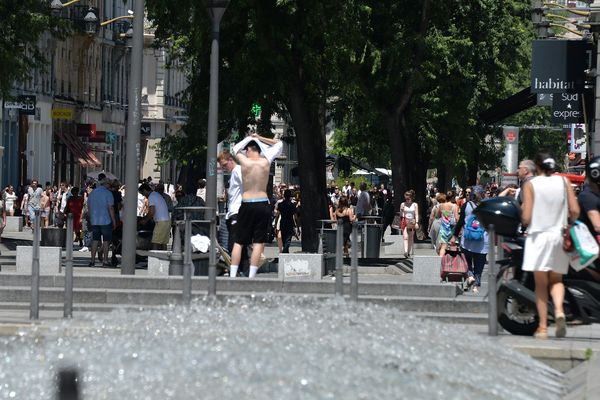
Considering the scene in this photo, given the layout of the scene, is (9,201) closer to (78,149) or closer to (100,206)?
(78,149)

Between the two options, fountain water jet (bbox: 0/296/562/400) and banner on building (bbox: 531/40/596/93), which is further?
banner on building (bbox: 531/40/596/93)

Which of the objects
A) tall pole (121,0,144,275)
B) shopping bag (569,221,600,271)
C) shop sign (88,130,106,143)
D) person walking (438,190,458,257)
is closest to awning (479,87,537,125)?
person walking (438,190,458,257)

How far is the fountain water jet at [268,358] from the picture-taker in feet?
33.1

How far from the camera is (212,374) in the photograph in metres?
10.3

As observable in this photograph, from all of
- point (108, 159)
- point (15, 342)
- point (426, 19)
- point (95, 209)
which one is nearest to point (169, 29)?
point (95, 209)

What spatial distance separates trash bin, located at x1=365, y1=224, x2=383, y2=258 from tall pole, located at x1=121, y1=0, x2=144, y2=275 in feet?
39.9

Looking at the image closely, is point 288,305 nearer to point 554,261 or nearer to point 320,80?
point 554,261

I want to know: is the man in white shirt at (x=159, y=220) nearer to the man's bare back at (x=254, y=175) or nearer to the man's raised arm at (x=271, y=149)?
the man's raised arm at (x=271, y=149)

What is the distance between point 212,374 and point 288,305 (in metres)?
5.91

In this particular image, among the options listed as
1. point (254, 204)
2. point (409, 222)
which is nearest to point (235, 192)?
point (254, 204)

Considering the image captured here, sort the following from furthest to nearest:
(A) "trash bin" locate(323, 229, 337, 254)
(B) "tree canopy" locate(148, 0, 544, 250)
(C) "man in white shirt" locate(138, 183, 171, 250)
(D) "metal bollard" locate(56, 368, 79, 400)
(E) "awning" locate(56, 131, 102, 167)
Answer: (E) "awning" locate(56, 131, 102, 167)
(B) "tree canopy" locate(148, 0, 544, 250)
(A) "trash bin" locate(323, 229, 337, 254)
(C) "man in white shirt" locate(138, 183, 171, 250)
(D) "metal bollard" locate(56, 368, 79, 400)

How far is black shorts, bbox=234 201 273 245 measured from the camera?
67.2 ft

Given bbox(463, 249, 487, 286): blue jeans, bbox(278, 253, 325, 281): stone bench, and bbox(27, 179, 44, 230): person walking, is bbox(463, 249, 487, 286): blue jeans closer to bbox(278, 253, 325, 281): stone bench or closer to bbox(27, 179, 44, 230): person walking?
bbox(278, 253, 325, 281): stone bench

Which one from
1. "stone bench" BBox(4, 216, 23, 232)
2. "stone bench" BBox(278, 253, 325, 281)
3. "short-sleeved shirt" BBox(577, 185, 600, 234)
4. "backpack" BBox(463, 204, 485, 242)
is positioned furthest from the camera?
"stone bench" BBox(4, 216, 23, 232)
